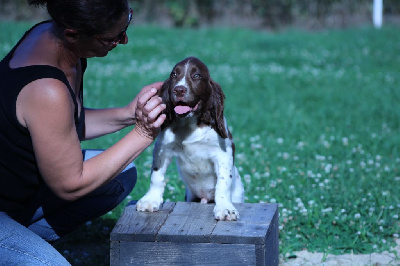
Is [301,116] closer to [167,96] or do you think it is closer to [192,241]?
[167,96]

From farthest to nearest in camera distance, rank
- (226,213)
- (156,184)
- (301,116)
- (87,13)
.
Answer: (301,116)
(156,184)
(226,213)
(87,13)

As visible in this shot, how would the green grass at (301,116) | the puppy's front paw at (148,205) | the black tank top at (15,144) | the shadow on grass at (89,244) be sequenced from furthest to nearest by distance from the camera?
the green grass at (301,116), the shadow on grass at (89,244), the puppy's front paw at (148,205), the black tank top at (15,144)

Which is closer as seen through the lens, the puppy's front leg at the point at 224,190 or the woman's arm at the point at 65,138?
the woman's arm at the point at 65,138

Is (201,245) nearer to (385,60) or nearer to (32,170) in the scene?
(32,170)

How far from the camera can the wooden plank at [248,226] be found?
10.5ft

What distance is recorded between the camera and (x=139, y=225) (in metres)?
3.44

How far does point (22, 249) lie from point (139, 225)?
630 millimetres

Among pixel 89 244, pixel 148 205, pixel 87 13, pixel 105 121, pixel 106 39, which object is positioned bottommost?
pixel 89 244

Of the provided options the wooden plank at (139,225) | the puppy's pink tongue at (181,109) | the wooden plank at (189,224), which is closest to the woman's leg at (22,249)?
the wooden plank at (139,225)

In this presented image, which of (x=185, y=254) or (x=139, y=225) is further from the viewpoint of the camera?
(x=139, y=225)

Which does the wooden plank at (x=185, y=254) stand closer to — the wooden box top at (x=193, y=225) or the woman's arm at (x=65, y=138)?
the wooden box top at (x=193, y=225)

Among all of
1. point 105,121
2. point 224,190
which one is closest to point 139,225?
point 224,190

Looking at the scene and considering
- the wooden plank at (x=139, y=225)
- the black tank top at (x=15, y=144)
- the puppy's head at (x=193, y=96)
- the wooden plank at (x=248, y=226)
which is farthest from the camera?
the puppy's head at (x=193, y=96)

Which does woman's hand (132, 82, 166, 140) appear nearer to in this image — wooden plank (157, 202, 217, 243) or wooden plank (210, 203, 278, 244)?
wooden plank (157, 202, 217, 243)
